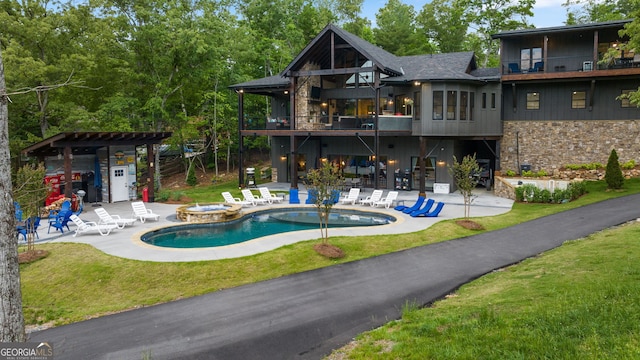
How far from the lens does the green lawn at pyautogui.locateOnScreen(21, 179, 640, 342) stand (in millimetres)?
11234

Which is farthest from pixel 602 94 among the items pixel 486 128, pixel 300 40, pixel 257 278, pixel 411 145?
pixel 300 40

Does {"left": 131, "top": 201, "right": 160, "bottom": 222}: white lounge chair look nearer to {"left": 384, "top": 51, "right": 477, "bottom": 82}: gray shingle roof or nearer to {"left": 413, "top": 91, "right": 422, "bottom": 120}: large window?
{"left": 384, "top": 51, "right": 477, "bottom": 82}: gray shingle roof

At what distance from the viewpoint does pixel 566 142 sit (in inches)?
1106

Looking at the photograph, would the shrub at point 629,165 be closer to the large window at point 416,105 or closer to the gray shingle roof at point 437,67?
the gray shingle roof at point 437,67

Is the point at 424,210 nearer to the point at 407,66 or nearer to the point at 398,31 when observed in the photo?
the point at 407,66

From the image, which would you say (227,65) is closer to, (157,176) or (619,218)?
(157,176)

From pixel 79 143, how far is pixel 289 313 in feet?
57.8

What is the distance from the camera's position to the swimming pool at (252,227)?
1741 centimetres

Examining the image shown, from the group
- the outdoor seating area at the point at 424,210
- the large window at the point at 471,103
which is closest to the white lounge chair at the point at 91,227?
the outdoor seating area at the point at 424,210

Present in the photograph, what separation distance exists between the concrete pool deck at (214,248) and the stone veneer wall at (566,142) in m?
5.39

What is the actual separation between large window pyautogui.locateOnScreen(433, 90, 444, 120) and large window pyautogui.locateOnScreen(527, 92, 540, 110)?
671 centimetres

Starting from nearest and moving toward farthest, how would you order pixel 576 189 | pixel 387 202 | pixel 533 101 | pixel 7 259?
1. pixel 7 259
2. pixel 576 189
3. pixel 387 202
4. pixel 533 101

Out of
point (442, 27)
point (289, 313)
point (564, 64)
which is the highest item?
point (442, 27)

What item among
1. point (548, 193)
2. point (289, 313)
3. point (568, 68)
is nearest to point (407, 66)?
point (568, 68)
